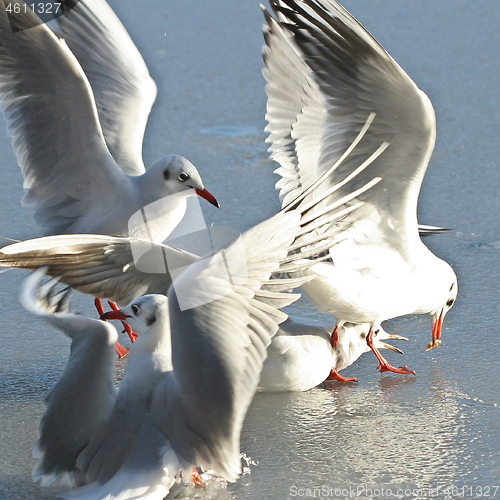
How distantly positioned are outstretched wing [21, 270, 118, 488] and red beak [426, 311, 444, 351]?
1405 mm

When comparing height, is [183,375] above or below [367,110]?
below

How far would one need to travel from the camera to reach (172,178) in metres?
3.58

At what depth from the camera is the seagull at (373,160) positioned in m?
2.94

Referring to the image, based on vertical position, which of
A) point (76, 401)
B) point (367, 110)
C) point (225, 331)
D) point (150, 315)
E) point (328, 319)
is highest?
point (367, 110)

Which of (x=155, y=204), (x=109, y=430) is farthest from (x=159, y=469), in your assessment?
(x=155, y=204)

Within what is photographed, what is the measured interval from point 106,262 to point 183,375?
2.21 feet

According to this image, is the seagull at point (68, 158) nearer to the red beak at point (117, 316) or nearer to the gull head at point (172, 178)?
the gull head at point (172, 178)

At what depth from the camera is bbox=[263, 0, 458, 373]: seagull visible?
9.65 feet

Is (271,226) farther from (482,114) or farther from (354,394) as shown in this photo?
(482,114)

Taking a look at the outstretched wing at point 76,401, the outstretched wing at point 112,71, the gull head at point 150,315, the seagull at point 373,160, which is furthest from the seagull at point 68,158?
the outstretched wing at point 76,401

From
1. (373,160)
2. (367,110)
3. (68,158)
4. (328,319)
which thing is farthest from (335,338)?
(68,158)

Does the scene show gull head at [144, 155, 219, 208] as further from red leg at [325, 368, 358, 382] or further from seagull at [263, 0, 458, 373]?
red leg at [325, 368, 358, 382]

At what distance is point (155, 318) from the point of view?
2365 millimetres

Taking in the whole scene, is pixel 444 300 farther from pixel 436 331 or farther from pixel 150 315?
pixel 150 315
